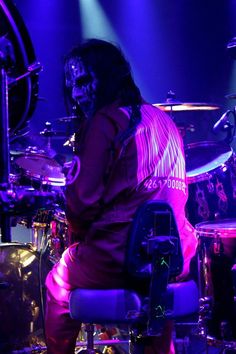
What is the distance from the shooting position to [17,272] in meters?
3.35

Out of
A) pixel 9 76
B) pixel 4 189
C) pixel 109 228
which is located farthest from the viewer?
pixel 109 228

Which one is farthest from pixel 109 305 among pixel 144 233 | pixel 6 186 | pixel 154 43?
pixel 154 43

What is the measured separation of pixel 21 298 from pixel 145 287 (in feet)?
5.55

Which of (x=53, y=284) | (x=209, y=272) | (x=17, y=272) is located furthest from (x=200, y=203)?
(x=53, y=284)

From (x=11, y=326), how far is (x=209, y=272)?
1.25m

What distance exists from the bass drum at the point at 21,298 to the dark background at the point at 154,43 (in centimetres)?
326

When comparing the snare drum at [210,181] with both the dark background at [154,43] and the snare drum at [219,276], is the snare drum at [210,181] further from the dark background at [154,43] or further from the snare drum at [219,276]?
the dark background at [154,43]

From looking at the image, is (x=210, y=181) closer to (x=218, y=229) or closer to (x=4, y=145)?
(x=218, y=229)

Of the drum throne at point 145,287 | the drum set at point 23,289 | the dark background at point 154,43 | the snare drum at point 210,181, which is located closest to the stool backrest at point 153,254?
the drum throne at point 145,287

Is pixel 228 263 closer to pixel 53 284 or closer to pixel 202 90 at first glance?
pixel 53 284

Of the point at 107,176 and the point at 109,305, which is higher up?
the point at 107,176

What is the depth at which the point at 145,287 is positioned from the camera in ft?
6.08

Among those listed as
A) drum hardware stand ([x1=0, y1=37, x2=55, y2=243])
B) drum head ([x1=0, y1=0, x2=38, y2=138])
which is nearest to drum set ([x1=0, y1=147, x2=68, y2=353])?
drum head ([x1=0, y1=0, x2=38, y2=138])

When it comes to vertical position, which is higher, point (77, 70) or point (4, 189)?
point (77, 70)
